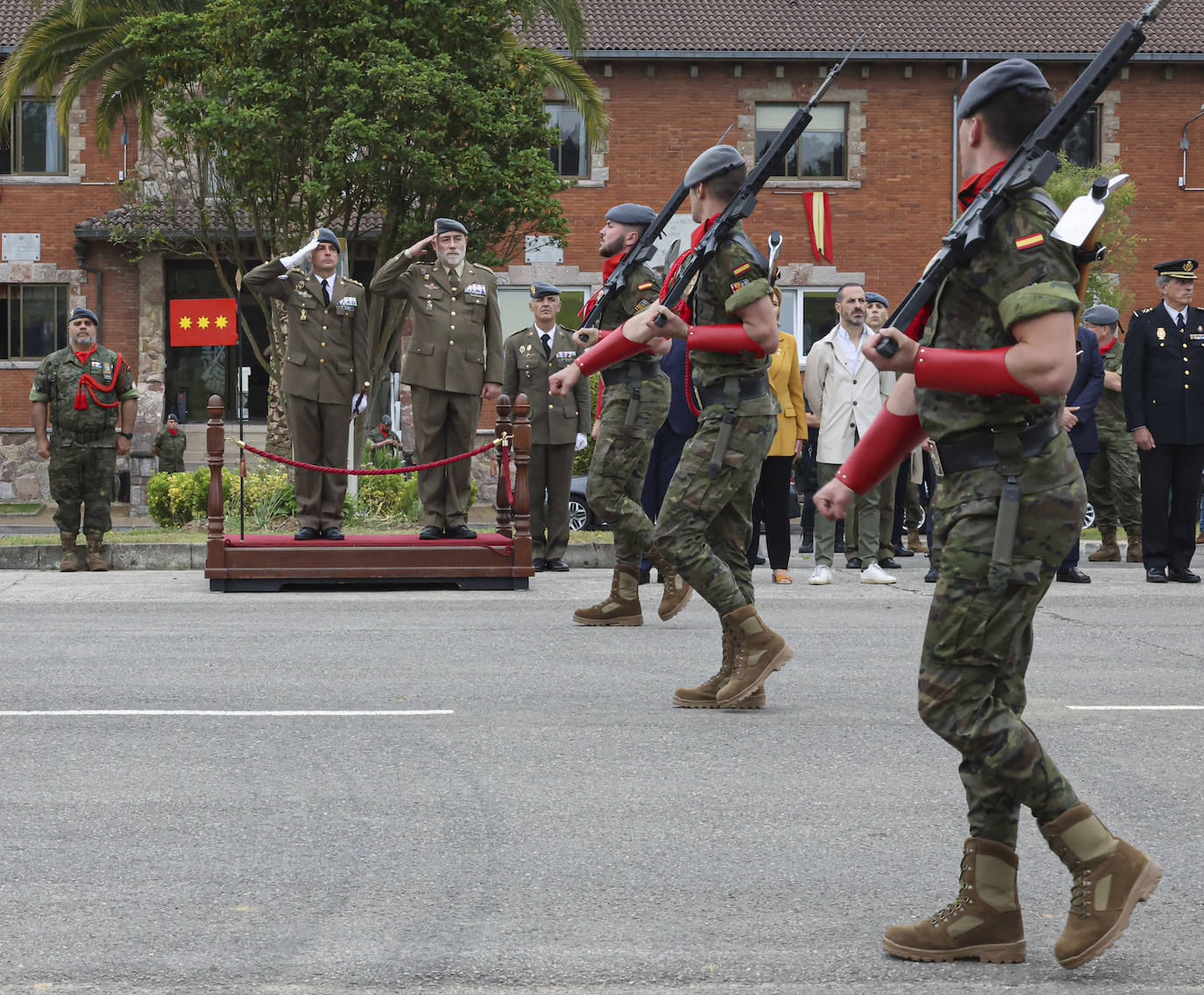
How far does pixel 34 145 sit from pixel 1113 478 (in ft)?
69.3

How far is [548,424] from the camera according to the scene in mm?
13438

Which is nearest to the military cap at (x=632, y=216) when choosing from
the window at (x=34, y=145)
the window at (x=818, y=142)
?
the window at (x=818, y=142)

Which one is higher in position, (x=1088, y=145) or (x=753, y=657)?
(x=1088, y=145)

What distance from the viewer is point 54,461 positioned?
44.8 ft

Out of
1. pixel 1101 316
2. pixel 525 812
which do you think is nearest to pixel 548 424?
pixel 1101 316

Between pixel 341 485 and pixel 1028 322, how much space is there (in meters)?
9.48

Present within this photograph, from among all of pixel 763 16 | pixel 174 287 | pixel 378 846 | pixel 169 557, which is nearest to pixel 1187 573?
pixel 169 557

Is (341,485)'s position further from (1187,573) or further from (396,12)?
(396,12)

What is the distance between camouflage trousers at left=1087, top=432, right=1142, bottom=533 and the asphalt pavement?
6136mm

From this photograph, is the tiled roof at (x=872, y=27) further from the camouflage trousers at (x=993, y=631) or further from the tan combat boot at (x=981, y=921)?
the tan combat boot at (x=981, y=921)

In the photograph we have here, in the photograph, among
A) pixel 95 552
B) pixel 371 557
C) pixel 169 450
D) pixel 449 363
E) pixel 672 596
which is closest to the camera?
pixel 672 596

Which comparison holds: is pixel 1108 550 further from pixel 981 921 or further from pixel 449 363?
pixel 981 921

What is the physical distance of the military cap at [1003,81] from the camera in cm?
393

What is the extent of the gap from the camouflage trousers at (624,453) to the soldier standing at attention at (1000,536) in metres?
5.18
